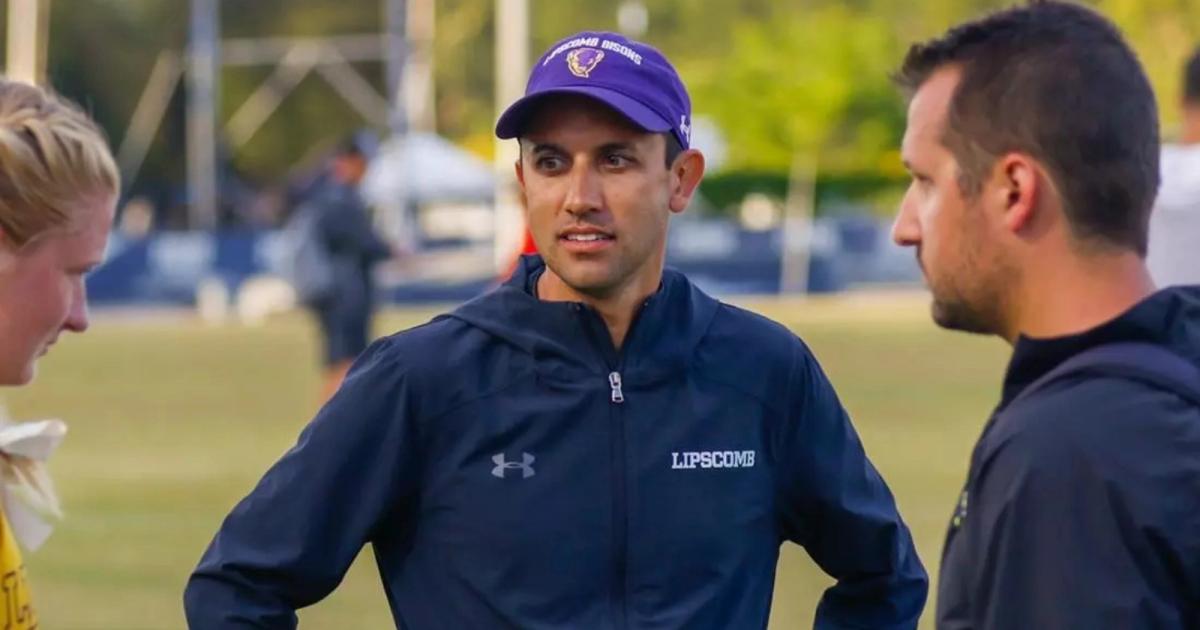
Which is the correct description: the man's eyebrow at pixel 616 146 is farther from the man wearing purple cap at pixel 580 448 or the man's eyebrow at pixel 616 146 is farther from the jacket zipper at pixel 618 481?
the jacket zipper at pixel 618 481

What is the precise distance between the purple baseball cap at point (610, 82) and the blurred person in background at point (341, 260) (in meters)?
14.1

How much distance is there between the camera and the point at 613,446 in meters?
3.93

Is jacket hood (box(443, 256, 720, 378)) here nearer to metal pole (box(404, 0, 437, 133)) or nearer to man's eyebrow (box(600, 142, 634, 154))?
man's eyebrow (box(600, 142, 634, 154))

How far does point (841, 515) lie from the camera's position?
4.12 metres

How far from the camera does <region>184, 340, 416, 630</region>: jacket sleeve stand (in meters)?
3.86

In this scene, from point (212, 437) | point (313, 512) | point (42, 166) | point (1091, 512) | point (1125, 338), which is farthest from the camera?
point (212, 437)

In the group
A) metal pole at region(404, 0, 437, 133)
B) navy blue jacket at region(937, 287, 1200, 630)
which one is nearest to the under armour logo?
navy blue jacket at region(937, 287, 1200, 630)

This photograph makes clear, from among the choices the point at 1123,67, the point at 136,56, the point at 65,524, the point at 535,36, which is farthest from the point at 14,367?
the point at 535,36

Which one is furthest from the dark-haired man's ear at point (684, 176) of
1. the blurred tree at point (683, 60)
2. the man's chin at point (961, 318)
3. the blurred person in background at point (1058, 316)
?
the blurred tree at point (683, 60)

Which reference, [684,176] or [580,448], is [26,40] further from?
[580,448]

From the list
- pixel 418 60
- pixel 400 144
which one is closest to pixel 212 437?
pixel 400 144

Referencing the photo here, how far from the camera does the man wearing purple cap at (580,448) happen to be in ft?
12.7

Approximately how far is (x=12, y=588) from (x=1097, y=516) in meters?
1.64

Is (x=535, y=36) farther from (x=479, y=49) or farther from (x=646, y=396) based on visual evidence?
(x=646, y=396)
